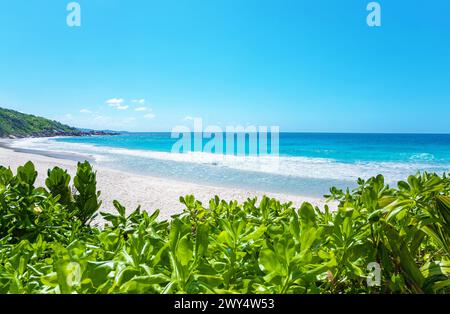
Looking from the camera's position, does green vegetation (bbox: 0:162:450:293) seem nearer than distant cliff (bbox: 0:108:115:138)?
Yes

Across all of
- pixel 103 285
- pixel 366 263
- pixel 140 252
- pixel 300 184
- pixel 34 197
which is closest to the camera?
pixel 103 285

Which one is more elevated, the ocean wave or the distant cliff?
the distant cliff

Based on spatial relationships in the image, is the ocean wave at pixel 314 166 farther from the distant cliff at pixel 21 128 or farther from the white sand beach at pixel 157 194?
the distant cliff at pixel 21 128

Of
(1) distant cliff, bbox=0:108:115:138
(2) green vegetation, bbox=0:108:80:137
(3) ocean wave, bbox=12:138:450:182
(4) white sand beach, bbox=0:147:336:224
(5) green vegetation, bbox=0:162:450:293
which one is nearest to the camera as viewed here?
(5) green vegetation, bbox=0:162:450:293

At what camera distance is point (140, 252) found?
0.66 meters

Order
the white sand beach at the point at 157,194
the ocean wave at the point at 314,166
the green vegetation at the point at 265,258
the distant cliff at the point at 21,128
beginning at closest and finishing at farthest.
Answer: the green vegetation at the point at 265,258 → the white sand beach at the point at 157,194 → the ocean wave at the point at 314,166 → the distant cliff at the point at 21,128

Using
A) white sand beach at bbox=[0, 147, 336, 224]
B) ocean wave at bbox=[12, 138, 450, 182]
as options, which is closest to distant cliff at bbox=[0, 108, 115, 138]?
ocean wave at bbox=[12, 138, 450, 182]

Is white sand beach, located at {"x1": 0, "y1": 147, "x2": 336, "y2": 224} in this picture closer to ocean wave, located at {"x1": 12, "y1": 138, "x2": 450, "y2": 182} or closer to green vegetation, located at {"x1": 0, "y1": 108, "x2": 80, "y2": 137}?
ocean wave, located at {"x1": 12, "y1": 138, "x2": 450, "y2": 182}

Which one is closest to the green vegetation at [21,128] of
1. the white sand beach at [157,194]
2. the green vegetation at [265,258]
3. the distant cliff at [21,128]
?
the distant cliff at [21,128]

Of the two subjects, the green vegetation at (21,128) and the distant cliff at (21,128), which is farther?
the green vegetation at (21,128)

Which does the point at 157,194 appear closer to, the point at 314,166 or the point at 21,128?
the point at 314,166
